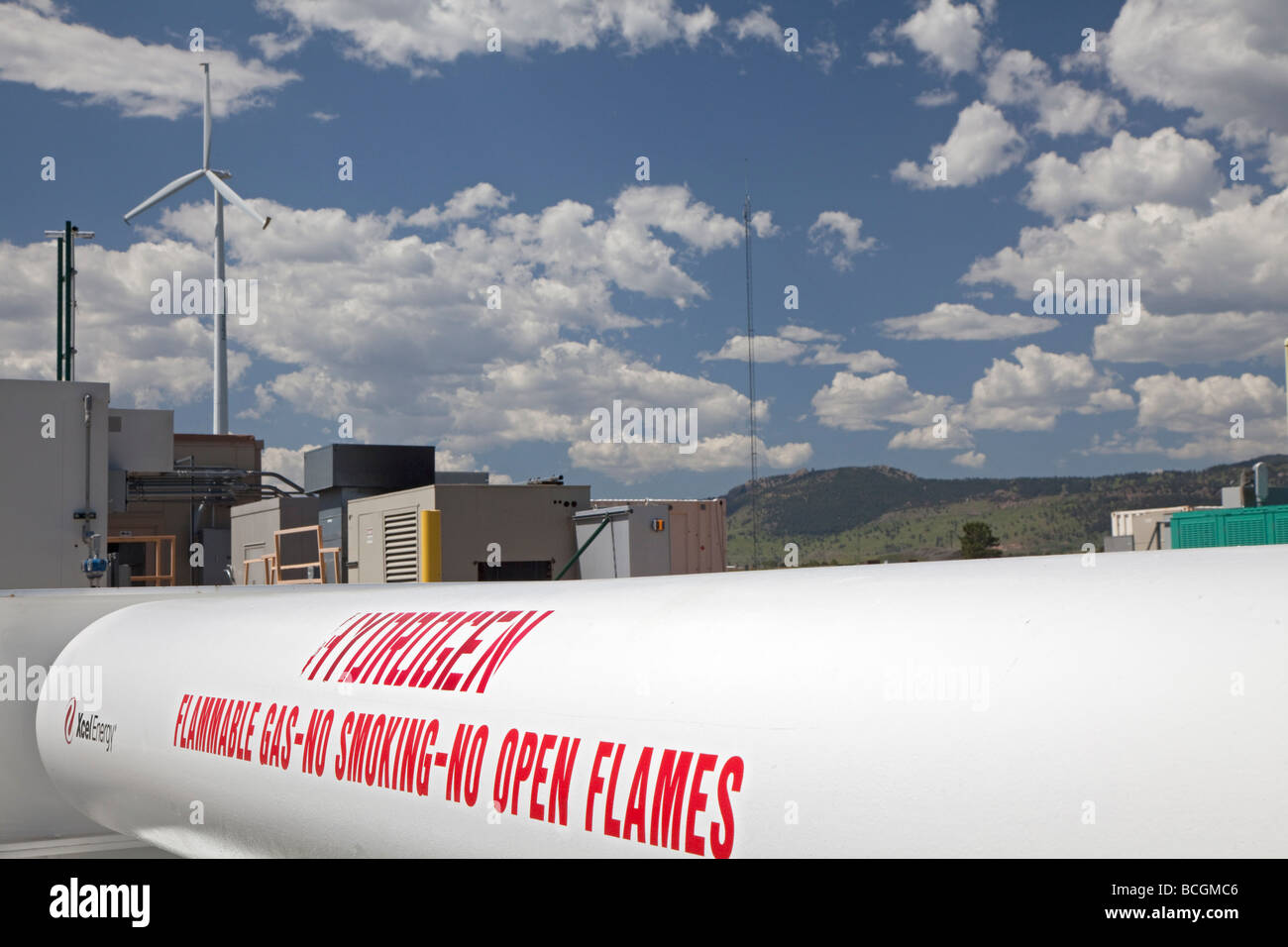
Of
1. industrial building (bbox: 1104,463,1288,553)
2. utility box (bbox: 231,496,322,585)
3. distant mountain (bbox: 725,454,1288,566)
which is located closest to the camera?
industrial building (bbox: 1104,463,1288,553)

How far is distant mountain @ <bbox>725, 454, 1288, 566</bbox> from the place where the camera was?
92312 mm

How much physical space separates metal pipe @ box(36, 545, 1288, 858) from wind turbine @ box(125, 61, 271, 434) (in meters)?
34.4

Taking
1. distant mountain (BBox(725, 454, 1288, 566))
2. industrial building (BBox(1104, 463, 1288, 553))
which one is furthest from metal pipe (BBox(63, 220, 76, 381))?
distant mountain (BBox(725, 454, 1288, 566))

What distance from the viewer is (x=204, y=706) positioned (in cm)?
523

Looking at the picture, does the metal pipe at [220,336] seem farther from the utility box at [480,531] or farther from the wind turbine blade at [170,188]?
the utility box at [480,531]

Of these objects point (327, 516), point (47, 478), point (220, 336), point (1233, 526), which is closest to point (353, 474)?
point (327, 516)

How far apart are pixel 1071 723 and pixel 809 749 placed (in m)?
0.60

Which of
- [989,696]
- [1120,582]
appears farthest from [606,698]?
[1120,582]

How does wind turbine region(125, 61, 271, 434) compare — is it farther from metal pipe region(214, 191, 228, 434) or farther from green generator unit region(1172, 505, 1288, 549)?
green generator unit region(1172, 505, 1288, 549)

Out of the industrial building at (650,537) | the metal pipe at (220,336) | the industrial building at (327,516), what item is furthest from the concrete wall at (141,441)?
the metal pipe at (220,336)

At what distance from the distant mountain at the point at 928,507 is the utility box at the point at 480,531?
179ft

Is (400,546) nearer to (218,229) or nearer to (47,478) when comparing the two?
(47,478)
